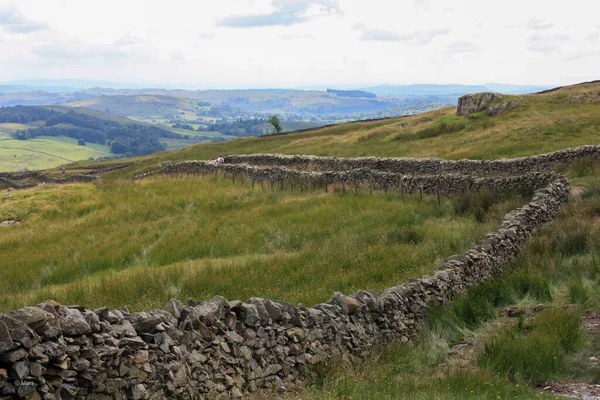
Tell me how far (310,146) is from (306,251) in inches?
1695

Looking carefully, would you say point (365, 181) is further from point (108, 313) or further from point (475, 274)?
point (108, 313)

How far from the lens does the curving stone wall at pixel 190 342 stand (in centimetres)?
492

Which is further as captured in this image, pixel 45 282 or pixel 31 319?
pixel 45 282

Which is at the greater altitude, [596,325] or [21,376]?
[21,376]

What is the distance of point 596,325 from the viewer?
962 centimetres

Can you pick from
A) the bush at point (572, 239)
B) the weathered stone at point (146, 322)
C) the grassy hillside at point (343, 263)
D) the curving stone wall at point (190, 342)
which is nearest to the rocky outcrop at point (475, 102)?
the grassy hillside at point (343, 263)

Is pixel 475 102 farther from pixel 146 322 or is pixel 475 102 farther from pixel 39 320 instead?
pixel 39 320

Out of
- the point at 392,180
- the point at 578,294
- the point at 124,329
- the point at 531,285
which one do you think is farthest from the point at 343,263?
the point at 392,180

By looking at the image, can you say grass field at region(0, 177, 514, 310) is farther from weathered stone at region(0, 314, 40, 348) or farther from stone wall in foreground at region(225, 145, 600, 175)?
stone wall in foreground at region(225, 145, 600, 175)

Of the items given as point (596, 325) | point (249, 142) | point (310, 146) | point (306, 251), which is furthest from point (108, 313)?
A: point (249, 142)

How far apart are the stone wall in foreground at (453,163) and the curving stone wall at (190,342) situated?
1998 cm

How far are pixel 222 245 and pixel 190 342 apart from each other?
10903 millimetres

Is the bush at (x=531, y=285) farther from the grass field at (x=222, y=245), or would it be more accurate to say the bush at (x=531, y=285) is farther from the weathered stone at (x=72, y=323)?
the weathered stone at (x=72, y=323)

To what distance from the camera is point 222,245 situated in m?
17.4
